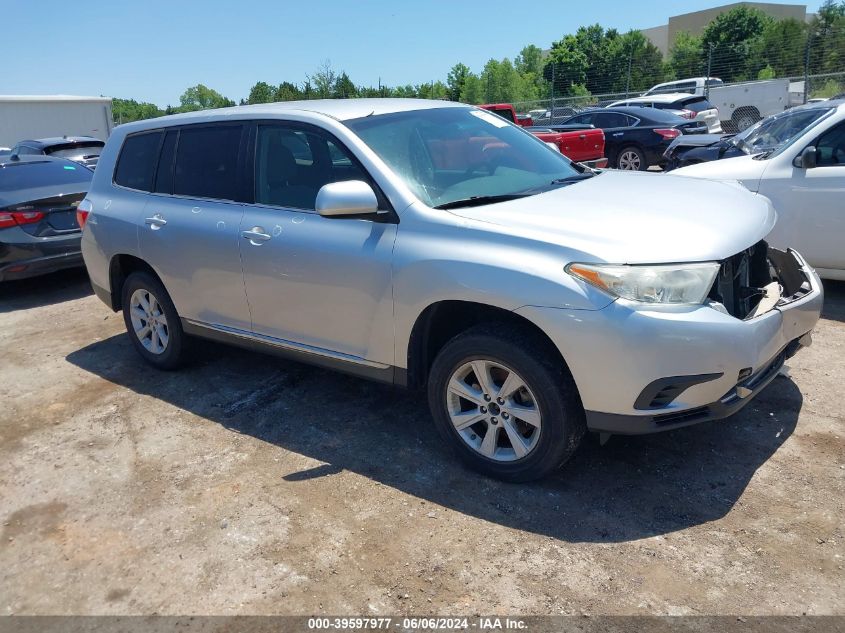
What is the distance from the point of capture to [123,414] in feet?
15.2

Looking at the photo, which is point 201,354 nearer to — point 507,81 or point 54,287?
point 54,287

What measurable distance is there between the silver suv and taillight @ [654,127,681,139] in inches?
406

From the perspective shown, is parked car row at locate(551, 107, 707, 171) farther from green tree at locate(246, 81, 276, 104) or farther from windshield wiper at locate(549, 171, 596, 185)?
green tree at locate(246, 81, 276, 104)

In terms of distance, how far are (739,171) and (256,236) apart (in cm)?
438

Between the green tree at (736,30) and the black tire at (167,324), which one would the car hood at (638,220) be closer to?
the black tire at (167,324)

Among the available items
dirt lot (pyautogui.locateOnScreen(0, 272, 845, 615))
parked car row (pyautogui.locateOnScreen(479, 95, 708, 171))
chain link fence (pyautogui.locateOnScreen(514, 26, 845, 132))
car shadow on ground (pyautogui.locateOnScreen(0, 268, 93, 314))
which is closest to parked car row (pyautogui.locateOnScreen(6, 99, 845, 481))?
dirt lot (pyautogui.locateOnScreen(0, 272, 845, 615))

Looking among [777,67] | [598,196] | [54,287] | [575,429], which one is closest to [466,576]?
Answer: [575,429]

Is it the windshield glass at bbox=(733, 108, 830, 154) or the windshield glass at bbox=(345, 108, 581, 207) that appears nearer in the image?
the windshield glass at bbox=(345, 108, 581, 207)

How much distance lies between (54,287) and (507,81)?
45856 millimetres

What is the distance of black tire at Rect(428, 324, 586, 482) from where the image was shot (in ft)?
10.1

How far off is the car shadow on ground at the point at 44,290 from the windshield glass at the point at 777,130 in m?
7.55

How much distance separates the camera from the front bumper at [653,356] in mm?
2842

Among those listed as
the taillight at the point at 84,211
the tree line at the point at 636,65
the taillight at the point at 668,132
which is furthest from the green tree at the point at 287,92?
the taillight at the point at 84,211

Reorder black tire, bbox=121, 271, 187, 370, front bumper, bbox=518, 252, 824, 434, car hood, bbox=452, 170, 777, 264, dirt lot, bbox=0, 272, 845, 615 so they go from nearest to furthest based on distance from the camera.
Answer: dirt lot, bbox=0, 272, 845, 615 < front bumper, bbox=518, 252, 824, 434 < car hood, bbox=452, 170, 777, 264 < black tire, bbox=121, 271, 187, 370
